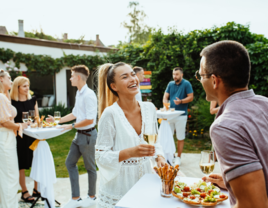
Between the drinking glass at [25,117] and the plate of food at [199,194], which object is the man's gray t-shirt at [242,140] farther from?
the drinking glass at [25,117]

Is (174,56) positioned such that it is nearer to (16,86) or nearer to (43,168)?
(16,86)

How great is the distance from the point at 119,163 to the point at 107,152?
14cm

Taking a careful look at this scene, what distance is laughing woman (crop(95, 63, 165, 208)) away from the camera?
186cm

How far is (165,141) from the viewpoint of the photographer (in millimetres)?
5477

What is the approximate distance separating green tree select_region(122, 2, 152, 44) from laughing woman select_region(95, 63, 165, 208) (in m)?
24.8

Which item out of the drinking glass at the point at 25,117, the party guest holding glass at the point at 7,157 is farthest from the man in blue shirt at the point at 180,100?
the party guest holding glass at the point at 7,157

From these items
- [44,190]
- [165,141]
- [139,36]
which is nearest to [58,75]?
[165,141]

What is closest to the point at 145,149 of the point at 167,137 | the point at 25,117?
the point at 25,117

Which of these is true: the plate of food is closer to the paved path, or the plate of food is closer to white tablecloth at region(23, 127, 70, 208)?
white tablecloth at region(23, 127, 70, 208)

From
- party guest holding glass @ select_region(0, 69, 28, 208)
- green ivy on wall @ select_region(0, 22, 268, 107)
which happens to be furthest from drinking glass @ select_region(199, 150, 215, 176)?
green ivy on wall @ select_region(0, 22, 268, 107)

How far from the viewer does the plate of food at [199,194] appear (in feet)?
4.68

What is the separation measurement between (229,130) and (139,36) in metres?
26.5

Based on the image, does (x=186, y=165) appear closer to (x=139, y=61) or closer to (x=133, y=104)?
(x=133, y=104)

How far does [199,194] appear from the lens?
1543 millimetres
